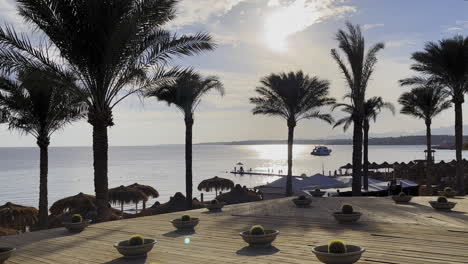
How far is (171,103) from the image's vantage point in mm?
27891

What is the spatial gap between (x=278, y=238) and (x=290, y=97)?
22038 mm

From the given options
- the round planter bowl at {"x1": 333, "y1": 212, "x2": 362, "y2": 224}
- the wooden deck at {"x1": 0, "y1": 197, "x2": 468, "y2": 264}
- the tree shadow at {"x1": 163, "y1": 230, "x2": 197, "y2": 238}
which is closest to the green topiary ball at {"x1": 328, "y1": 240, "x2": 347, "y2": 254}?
the wooden deck at {"x1": 0, "y1": 197, "x2": 468, "y2": 264}

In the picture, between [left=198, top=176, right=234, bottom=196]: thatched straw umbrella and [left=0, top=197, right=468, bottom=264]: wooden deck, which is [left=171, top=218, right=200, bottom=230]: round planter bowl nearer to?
[left=0, top=197, right=468, bottom=264]: wooden deck

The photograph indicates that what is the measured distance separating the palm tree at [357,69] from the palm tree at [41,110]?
16333 mm

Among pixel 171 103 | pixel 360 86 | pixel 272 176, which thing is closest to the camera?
pixel 360 86

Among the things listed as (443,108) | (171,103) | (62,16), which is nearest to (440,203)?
(62,16)

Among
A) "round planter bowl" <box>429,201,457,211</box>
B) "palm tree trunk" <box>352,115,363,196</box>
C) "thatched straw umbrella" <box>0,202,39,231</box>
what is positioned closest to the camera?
"round planter bowl" <box>429,201,457,211</box>

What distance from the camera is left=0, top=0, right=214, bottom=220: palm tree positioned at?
13.7 meters

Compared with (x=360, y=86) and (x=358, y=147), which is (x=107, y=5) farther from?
(x=358, y=147)

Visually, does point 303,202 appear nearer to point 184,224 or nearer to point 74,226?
point 184,224

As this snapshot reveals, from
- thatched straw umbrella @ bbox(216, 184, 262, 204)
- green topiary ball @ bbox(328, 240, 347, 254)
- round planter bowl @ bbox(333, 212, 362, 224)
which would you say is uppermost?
green topiary ball @ bbox(328, 240, 347, 254)

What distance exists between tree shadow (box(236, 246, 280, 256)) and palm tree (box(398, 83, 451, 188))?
28814 mm

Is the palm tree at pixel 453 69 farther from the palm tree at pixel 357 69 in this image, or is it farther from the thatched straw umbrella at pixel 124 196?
the thatched straw umbrella at pixel 124 196

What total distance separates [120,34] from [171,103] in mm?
14090
